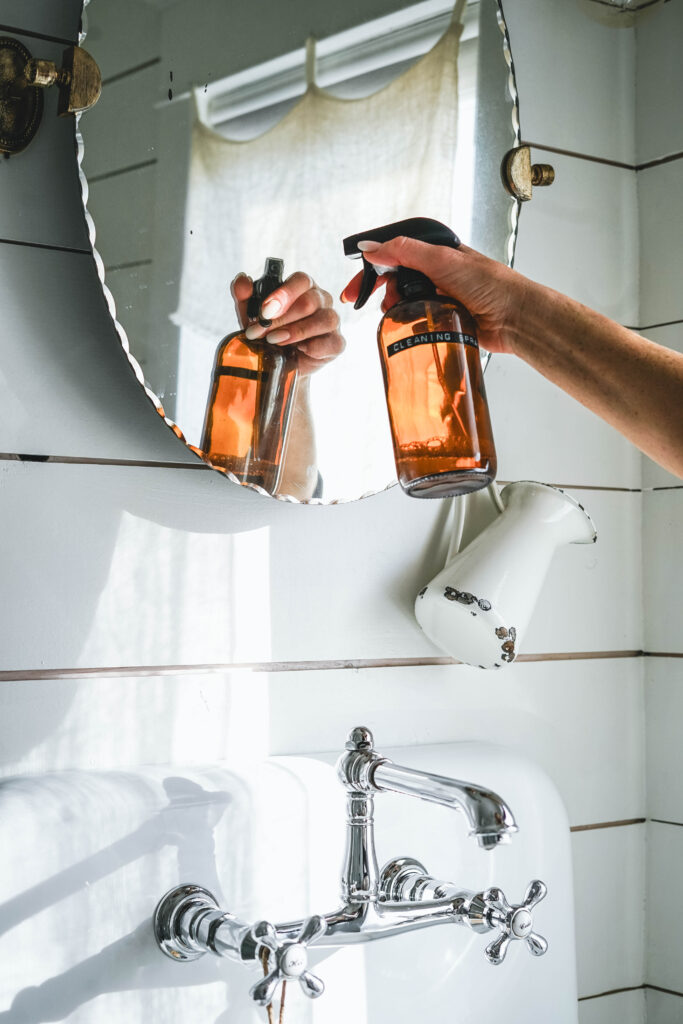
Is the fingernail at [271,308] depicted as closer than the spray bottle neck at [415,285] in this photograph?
No

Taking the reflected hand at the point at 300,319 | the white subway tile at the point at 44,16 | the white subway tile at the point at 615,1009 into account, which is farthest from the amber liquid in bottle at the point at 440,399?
the white subway tile at the point at 615,1009

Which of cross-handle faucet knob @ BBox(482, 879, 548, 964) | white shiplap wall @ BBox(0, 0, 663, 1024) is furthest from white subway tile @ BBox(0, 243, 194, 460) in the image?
cross-handle faucet knob @ BBox(482, 879, 548, 964)

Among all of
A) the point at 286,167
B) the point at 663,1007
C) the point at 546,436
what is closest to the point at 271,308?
the point at 286,167

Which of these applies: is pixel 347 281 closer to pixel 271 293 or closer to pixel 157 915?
pixel 271 293

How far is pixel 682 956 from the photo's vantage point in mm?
1097

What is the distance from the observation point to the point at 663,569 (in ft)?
3.79

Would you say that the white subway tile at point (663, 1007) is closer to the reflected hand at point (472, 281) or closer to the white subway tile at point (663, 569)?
the white subway tile at point (663, 569)

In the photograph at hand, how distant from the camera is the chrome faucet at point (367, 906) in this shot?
26.7 inches

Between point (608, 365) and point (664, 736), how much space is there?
0.53 metres

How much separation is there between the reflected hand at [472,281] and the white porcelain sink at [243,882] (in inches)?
15.9

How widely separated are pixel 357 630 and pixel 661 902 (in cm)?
49

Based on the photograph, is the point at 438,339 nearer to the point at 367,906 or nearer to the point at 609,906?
the point at 367,906

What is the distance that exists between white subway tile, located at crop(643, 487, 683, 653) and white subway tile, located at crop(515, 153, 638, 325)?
0.22 m

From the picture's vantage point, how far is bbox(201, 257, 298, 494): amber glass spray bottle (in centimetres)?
87
